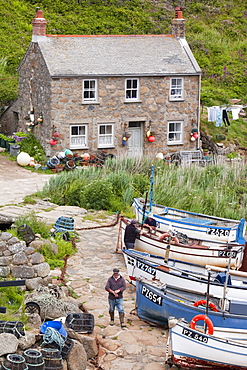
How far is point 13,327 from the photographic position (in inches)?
436

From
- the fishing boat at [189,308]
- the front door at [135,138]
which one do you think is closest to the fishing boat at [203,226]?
the fishing boat at [189,308]

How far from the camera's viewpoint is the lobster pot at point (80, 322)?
1238 cm

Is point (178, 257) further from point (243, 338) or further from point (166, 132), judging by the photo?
point (166, 132)

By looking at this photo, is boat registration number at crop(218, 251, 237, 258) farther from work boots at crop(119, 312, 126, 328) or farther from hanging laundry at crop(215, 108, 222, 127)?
hanging laundry at crop(215, 108, 222, 127)

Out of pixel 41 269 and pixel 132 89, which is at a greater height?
pixel 132 89

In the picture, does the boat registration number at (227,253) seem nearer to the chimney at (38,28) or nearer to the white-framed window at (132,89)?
the white-framed window at (132,89)

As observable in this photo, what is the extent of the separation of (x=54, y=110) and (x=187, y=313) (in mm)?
16813

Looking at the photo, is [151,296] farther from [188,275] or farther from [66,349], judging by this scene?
[66,349]

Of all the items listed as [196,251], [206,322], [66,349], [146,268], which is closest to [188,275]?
[146,268]

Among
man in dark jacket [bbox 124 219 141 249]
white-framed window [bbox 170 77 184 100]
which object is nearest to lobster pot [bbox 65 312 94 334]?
man in dark jacket [bbox 124 219 141 249]

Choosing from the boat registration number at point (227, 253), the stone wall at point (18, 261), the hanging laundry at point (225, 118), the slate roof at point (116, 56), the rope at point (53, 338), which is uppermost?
the slate roof at point (116, 56)

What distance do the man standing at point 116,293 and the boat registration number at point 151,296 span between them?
476mm

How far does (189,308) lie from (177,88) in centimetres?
1912

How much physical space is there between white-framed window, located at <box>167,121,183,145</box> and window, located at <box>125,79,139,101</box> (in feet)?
7.19
